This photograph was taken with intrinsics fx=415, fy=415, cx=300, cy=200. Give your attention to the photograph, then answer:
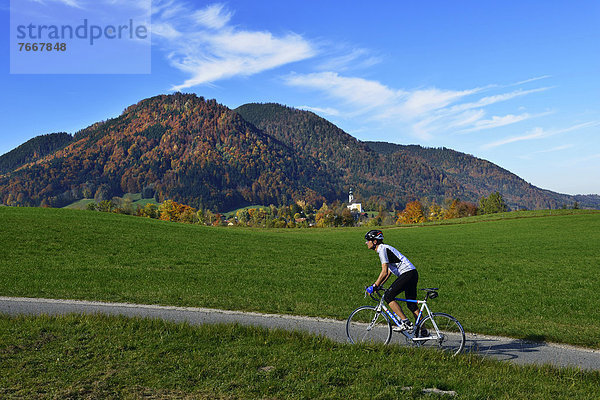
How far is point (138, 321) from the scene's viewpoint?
40.7 feet

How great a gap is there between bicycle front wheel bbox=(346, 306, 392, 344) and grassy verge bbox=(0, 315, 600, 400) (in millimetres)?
619

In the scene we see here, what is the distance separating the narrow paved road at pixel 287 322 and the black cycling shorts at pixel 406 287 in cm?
196

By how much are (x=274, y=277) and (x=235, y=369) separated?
15.2 m

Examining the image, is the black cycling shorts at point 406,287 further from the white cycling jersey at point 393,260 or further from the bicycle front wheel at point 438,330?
the bicycle front wheel at point 438,330

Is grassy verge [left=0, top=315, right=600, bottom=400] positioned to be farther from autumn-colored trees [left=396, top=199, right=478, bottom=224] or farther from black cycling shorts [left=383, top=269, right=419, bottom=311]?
autumn-colored trees [left=396, top=199, right=478, bottom=224]

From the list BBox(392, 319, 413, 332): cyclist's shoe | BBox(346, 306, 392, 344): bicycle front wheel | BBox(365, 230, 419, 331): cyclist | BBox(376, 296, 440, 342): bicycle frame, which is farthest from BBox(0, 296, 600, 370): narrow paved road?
BBox(365, 230, 419, 331): cyclist

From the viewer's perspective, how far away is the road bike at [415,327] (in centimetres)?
1045

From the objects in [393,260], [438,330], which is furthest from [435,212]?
[393,260]

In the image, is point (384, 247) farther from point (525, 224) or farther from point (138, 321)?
point (525, 224)

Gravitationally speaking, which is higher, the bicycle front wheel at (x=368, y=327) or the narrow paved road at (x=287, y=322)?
the bicycle front wheel at (x=368, y=327)

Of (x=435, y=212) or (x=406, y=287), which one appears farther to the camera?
(x=435, y=212)

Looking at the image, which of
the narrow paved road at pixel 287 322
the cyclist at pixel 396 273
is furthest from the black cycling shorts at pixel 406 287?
the narrow paved road at pixel 287 322

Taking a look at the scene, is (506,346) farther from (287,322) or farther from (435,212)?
(435,212)

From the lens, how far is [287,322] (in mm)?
13898
